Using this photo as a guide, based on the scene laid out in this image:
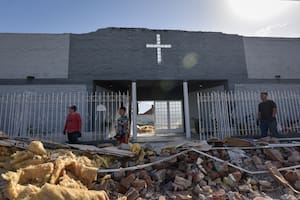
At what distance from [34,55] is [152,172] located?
8.80m

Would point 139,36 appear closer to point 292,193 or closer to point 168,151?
point 168,151

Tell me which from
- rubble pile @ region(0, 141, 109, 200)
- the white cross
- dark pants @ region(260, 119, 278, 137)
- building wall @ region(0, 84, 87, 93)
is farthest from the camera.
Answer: the white cross

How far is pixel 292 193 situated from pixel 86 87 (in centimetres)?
821

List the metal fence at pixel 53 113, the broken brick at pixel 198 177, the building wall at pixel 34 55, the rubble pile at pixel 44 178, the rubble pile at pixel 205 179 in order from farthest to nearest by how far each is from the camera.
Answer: the building wall at pixel 34 55
the metal fence at pixel 53 113
the broken brick at pixel 198 177
the rubble pile at pixel 205 179
the rubble pile at pixel 44 178

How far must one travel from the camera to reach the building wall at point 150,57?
938 cm

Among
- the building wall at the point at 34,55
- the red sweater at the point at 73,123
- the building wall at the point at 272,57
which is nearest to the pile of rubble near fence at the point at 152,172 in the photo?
the red sweater at the point at 73,123

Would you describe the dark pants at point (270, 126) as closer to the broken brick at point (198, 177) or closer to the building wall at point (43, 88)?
the broken brick at point (198, 177)

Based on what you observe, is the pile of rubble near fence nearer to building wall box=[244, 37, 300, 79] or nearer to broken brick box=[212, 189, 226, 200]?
broken brick box=[212, 189, 226, 200]

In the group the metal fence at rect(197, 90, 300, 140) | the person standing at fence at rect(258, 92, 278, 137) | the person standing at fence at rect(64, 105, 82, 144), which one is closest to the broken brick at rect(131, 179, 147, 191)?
the person standing at fence at rect(64, 105, 82, 144)

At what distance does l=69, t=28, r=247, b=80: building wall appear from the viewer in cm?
938

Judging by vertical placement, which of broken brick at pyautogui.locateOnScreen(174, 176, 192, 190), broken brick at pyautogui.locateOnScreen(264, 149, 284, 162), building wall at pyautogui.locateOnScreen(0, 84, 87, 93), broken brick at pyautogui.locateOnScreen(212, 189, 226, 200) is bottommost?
broken brick at pyautogui.locateOnScreen(212, 189, 226, 200)

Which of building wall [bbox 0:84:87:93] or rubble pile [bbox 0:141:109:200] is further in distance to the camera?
building wall [bbox 0:84:87:93]

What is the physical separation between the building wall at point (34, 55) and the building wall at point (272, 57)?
9.78 m

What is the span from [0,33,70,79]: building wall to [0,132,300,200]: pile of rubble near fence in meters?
5.81
